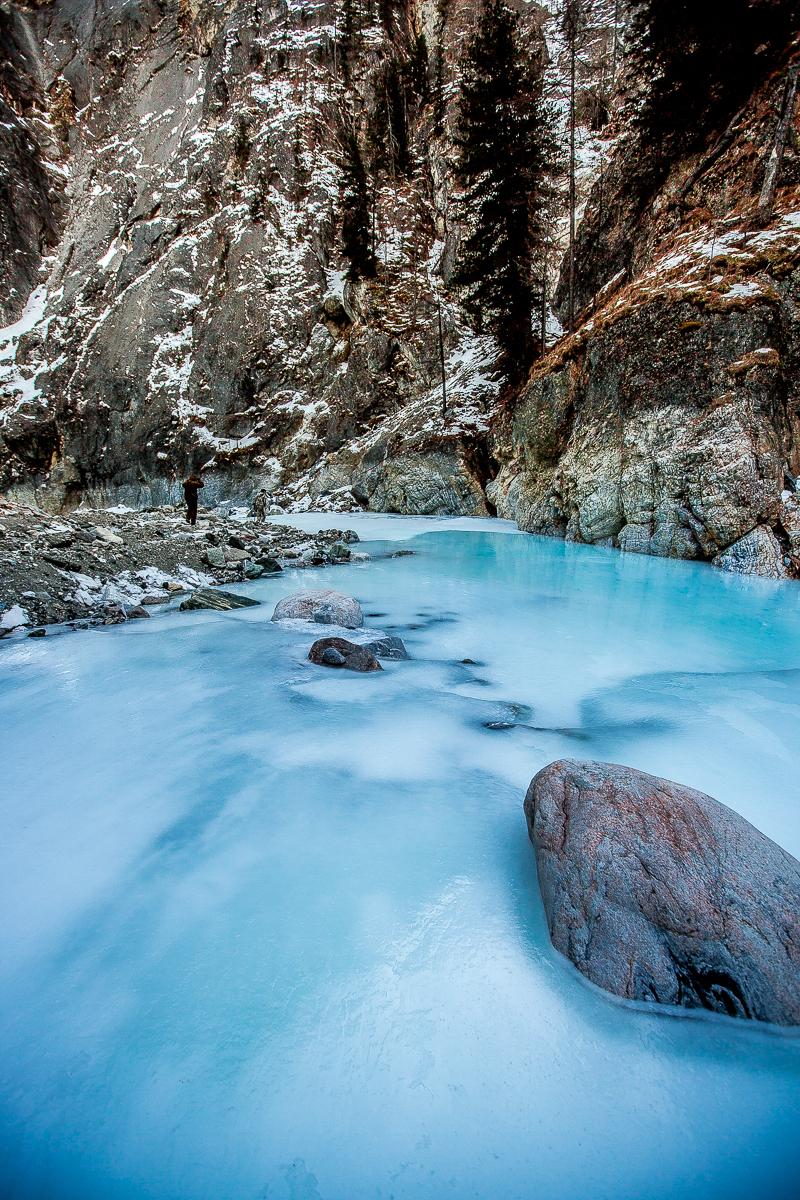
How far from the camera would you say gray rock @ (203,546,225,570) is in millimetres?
8585

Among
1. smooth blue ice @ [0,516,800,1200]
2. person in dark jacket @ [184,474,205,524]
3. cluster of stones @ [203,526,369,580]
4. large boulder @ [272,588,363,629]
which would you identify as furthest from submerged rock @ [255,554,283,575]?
person in dark jacket @ [184,474,205,524]

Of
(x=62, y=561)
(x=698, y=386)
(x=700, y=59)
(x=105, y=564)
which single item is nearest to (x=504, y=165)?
(x=700, y=59)

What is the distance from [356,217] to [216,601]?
3183cm

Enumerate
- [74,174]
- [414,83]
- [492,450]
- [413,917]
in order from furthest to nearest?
[74,174]
[414,83]
[492,450]
[413,917]

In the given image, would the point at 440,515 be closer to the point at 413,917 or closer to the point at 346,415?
the point at 346,415

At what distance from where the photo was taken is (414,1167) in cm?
111

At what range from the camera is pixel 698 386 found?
30.5 feet

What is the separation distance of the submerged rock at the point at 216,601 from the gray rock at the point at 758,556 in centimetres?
731

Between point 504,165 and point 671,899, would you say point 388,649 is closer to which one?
point 671,899

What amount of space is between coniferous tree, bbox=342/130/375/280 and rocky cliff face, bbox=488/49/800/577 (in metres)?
18.2

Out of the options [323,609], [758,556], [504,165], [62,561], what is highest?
[504,165]

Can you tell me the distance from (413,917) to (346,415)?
27.5 metres

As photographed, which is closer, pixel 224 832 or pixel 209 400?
pixel 224 832

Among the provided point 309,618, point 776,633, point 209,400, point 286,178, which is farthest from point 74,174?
point 776,633
